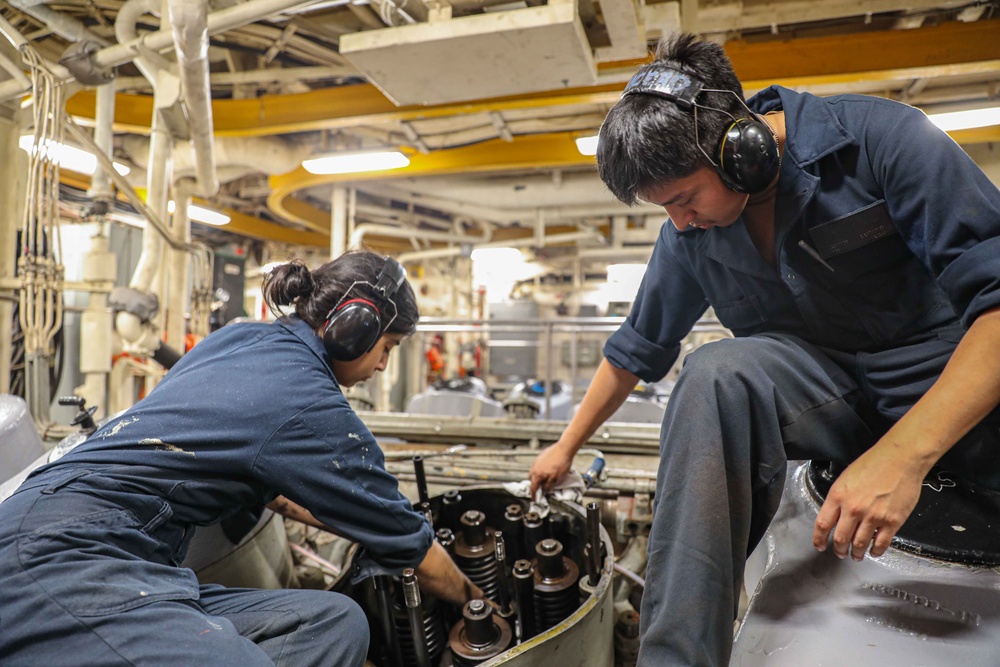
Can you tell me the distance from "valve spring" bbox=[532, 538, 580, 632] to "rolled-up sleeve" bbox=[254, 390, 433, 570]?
0.33m

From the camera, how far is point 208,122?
2900 millimetres

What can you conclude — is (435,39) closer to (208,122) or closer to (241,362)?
(208,122)

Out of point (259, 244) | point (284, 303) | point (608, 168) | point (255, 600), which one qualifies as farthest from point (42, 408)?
point (259, 244)

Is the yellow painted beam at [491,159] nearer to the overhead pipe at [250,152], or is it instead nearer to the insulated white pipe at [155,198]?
the overhead pipe at [250,152]

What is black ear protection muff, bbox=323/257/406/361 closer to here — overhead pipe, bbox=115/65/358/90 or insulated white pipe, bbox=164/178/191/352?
insulated white pipe, bbox=164/178/191/352

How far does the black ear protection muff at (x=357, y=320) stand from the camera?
4.37 feet

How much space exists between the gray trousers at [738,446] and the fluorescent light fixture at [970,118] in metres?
3.59

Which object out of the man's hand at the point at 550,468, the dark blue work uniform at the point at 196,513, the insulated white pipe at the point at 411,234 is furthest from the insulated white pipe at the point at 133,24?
the insulated white pipe at the point at 411,234

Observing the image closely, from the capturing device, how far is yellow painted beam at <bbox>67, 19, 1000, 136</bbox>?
3248mm

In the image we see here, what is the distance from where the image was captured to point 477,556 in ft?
5.24

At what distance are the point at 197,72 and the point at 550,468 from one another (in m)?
2.33

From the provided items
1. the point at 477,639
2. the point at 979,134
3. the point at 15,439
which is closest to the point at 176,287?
the point at 15,439

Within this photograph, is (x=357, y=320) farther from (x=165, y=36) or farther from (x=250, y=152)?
(x=250, y=152)

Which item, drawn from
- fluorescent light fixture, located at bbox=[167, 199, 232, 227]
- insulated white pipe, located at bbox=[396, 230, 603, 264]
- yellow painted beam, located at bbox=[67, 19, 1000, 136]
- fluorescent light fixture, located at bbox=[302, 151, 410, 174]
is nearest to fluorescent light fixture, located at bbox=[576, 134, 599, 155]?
yellow painted beam, located at bbox=[67, 19, 1000, 136]
